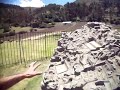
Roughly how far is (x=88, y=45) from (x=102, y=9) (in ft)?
16.1

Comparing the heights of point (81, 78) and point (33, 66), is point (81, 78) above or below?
above

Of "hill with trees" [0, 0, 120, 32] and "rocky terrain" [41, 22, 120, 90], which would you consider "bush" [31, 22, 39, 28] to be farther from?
"rocky terrain" [41, 22, 120, 90]

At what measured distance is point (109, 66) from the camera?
2.77 metres

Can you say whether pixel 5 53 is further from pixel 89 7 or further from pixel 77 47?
pixel 89 7

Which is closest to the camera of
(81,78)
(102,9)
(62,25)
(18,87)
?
(81,78)

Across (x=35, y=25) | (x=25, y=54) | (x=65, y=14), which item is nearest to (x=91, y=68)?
(x=25, y=54)

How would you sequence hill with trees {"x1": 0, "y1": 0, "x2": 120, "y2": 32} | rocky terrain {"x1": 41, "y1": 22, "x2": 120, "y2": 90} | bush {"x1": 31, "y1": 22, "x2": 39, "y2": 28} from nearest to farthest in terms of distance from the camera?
1. rocky terrain {"x1": 41, "y1": 22, "x2": 120, "y2": 90}
2. hill with trees {"x1": 0, "y1": 0, "x2": 120, "y2": 32}
3. bush {"x1": 31, "y1": 22, "x2": 39, "y2": 28}

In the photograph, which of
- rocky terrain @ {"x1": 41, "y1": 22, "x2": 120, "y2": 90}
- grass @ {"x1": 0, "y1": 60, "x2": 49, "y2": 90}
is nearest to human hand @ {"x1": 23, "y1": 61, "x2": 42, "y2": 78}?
grass @ {"x1": 0, "y1": 60, "x2": 49, "y2": 90}

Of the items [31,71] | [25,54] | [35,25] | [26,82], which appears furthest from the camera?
[35,25]

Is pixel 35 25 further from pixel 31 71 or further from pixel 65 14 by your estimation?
pixel 31 71

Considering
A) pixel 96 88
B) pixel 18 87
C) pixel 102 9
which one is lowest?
pixel 18 87

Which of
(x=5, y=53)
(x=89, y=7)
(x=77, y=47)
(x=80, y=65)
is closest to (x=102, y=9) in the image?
(x=89, y=7)

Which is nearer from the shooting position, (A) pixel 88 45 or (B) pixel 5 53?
(A) pixel 88 45

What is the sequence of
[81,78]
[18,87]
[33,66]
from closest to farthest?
[81,78] < [18,87] < [33,66]
